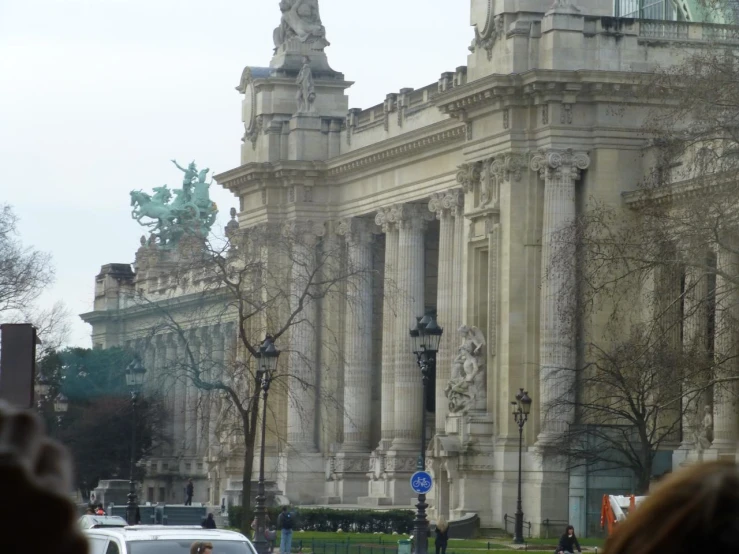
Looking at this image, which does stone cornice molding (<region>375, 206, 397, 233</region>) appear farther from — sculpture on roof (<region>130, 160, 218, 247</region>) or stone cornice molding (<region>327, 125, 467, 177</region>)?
sculpture on roof (<region>130, 160, 218, 247</region>)

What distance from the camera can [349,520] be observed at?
2581 inches

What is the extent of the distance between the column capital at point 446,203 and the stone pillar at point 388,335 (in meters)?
4.24

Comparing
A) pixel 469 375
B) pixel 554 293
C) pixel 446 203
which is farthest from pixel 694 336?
pixel 446 203

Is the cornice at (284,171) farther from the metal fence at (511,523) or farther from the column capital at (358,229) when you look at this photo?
the metal fence at (511,523)

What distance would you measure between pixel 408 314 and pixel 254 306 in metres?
24.6

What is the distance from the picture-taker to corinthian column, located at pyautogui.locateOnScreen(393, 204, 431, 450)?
252ft

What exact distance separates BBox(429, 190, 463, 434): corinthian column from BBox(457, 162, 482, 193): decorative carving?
239 inches

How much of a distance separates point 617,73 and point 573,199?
404cm

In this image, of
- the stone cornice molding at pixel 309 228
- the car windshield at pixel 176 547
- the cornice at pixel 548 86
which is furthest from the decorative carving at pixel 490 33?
the car windshield at pixel 176 547

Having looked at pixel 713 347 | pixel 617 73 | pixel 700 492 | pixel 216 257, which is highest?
pixel 617 73

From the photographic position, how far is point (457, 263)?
233 feet

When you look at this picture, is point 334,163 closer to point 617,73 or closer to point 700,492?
point 617,73

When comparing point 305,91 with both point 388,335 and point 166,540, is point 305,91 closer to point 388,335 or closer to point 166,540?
point 388,335

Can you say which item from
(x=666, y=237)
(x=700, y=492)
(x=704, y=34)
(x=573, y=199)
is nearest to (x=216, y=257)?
(x=573, y=199)
